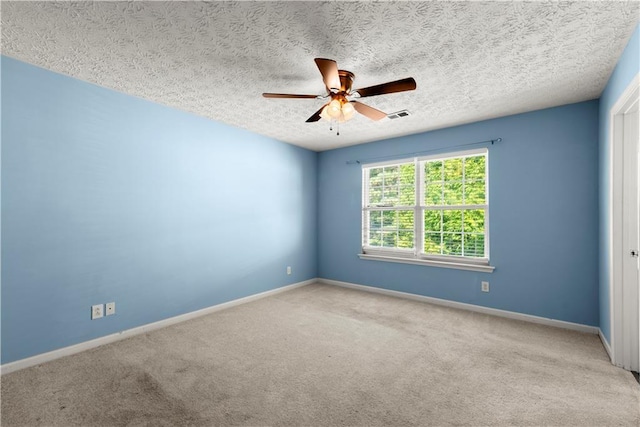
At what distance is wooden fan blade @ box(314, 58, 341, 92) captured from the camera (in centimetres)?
188

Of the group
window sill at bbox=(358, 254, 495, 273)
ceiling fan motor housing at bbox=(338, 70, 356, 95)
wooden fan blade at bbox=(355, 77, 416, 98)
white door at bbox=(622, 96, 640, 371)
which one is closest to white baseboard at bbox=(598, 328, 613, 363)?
white door at bbox=(622, 96, 640, 371)

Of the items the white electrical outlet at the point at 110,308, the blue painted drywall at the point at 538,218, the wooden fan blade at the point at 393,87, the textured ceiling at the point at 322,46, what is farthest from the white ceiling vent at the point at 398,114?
the white electrical outlet at the point at 110,308

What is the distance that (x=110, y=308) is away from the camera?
287cm

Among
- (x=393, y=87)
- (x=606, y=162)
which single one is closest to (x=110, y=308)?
(x=393, y=87)

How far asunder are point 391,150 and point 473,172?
1226mm

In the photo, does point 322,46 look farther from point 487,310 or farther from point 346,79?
point 487,310

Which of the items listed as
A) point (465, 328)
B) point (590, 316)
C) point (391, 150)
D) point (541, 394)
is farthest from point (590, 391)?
point (391, 150)

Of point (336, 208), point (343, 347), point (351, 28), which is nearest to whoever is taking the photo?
point (351, 28)

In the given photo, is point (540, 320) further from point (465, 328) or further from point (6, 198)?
point (6, 198)

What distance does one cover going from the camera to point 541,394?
79.5 inches

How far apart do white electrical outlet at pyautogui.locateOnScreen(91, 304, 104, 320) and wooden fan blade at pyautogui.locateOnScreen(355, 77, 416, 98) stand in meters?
3.04

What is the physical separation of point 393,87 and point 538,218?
8.31ft

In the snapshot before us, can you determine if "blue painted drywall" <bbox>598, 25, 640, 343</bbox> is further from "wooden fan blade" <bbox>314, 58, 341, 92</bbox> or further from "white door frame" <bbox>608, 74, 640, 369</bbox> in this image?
"wooden fan blade" <bbox>314, 58, 341, 92</bbox>

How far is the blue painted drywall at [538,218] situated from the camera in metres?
3.15
